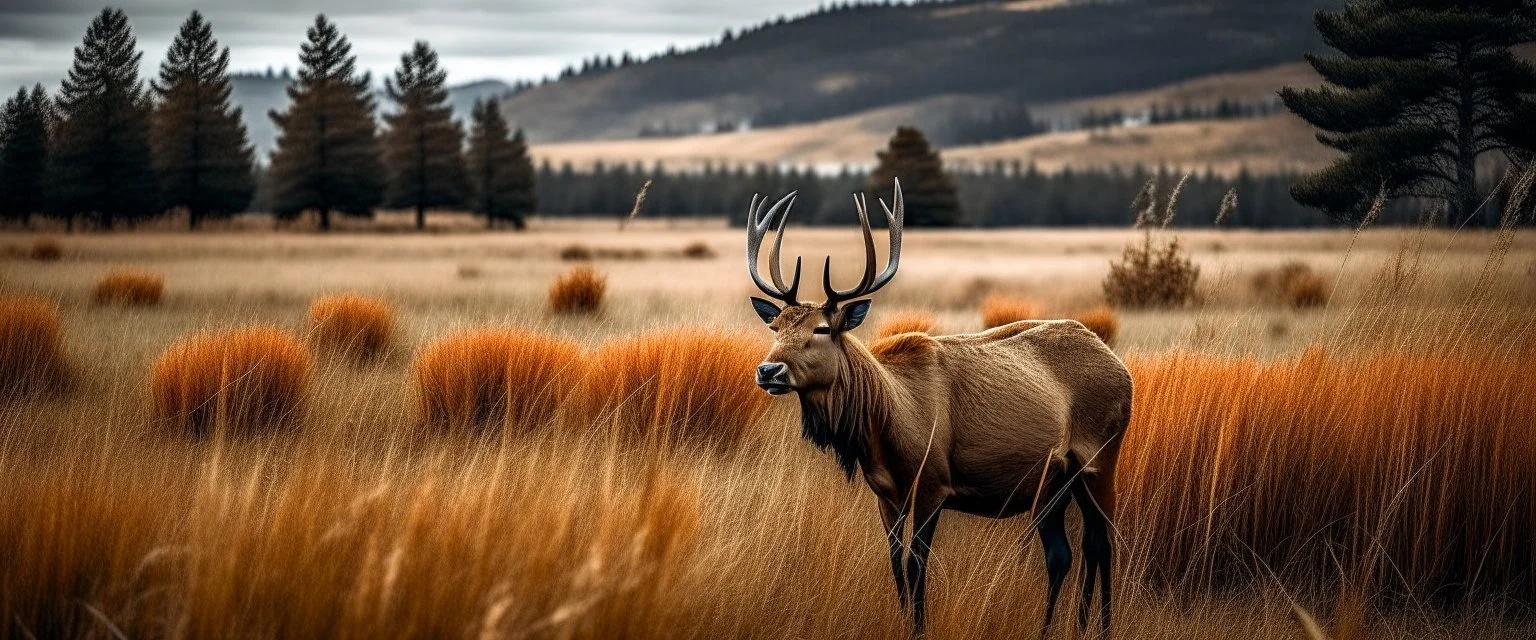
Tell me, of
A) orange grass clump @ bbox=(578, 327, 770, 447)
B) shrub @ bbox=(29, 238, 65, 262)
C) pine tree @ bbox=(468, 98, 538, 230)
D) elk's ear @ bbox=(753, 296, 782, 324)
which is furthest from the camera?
pine tree @ bbox=(468, 98, 538, 230)

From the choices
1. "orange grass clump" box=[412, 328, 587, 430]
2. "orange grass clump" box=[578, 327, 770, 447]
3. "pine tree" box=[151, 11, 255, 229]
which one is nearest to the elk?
"orange grass clump" box=[578, 327, 770, 447]

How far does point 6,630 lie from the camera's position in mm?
3080

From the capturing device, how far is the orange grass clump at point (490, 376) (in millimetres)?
7000

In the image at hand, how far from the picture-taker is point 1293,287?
19.7 meters

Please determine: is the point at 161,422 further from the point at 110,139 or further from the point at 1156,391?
the point at 110,139

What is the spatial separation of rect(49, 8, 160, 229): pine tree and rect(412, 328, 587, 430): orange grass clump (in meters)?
13.8

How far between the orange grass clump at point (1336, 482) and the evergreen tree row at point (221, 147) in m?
14.7

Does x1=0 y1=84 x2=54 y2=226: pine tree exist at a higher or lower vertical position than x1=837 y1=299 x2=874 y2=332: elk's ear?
higher

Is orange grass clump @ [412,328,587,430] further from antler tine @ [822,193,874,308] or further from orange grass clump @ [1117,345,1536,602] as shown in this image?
antler tine @ [822,193,874,308]

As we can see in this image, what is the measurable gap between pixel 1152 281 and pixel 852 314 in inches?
655

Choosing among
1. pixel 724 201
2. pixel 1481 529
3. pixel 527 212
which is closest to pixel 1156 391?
pixel 1481 529

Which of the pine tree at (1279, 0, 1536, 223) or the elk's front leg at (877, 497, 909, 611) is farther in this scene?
the pine tree at (1279, 0, 1536, 223)

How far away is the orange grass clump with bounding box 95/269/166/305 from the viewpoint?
50.7 ft

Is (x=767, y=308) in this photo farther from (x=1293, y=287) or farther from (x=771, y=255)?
(x=1293, y=287)
